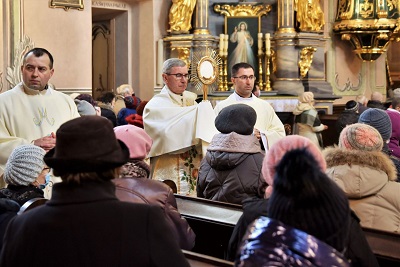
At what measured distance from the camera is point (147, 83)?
13.9 metres

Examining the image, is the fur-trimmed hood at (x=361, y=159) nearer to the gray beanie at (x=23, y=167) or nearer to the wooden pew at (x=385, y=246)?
the wooden pew at (x=385, y=246)

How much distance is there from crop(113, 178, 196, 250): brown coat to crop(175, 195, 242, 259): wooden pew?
2.82 feet

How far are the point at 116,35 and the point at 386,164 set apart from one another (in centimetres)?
1073

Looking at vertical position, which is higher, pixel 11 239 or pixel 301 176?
pixel 301 176

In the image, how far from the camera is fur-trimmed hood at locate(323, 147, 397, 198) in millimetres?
4031

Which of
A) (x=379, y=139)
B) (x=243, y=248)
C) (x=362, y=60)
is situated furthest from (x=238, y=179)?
(x=362, y=60)

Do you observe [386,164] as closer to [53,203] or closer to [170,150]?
[53,203]


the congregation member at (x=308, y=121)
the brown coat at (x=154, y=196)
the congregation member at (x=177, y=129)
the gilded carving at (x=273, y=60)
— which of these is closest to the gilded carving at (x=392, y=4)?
the gilded carving at (x=273, y=60)

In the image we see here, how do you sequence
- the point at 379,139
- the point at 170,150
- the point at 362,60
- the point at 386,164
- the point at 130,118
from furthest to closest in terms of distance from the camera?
the point at 362,60 → the point at 130,118 → the point at 170,150 → the point at 379,139 → the point at 386,164

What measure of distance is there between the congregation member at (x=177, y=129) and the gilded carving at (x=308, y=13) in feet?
26.2

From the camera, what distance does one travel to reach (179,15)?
1370 cm

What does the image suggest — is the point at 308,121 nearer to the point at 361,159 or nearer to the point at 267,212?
the point at 361,159

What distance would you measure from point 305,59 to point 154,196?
11.4m

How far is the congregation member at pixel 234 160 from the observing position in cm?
474
